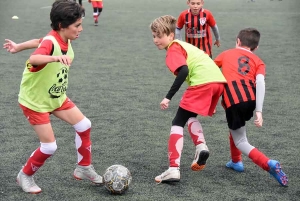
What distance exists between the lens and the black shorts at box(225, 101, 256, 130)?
4789 millimetres

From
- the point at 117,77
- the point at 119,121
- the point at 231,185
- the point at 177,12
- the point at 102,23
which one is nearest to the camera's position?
the point at 231,185

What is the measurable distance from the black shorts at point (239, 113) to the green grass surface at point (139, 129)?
1.63 feet

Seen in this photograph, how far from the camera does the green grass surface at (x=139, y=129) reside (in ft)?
15.4

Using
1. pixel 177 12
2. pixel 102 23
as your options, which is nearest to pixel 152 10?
pixel 177 12

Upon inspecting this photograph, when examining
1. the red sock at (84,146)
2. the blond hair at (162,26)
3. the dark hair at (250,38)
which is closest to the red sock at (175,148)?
the red sock at (84,146)

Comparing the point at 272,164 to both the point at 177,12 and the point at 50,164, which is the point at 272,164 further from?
the point at 177,12

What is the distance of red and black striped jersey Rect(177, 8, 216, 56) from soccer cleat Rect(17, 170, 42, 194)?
3.79 metres

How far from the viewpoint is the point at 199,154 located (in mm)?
4801

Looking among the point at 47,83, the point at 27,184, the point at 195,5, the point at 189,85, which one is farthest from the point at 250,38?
the point at 195,5

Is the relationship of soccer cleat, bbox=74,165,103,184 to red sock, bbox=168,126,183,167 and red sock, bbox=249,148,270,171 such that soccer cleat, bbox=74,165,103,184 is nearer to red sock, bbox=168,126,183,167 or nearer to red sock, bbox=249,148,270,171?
red sock, bbox=168,126,183,167

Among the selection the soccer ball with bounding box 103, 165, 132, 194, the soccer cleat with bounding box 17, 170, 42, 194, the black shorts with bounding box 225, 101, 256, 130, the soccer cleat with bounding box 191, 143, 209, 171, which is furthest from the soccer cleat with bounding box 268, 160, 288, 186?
the soccer cleat with bounding box 17, 170, 42, 194

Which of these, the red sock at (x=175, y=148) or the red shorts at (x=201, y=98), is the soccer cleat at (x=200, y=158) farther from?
the red shorts at (x=201, y=98)

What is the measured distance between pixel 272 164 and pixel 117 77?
17.7 feet

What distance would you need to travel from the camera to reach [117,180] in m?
4.49
